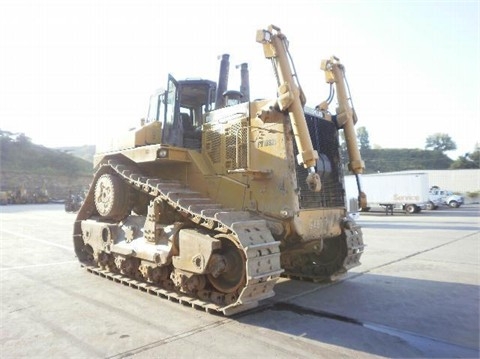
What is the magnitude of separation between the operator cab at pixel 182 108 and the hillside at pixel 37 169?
48086 mm

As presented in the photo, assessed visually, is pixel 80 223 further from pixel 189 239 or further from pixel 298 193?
Result: pixel 298 193

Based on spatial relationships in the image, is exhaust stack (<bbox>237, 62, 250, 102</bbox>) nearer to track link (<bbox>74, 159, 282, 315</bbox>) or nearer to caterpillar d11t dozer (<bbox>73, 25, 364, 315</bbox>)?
caterpillar d11t dozer (<bbox>73, 25, 364, 315</bbox>)

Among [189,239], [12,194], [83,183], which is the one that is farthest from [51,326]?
[83,183]

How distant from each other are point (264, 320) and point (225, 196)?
233 cm

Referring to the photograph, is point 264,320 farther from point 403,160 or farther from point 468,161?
point 403,160

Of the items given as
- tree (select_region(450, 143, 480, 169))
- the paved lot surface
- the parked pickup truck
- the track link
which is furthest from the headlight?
tree (select_region(450, 143, 480, 169))

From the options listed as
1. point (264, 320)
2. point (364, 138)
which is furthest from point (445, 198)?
point (364, 138)

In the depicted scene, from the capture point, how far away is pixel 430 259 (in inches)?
392

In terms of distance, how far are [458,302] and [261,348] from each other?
12.6 feet

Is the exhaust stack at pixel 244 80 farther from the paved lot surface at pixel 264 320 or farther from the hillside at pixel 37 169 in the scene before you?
the hillside at pixel 37 169

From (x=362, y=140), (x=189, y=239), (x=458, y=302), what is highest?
(x=362, y=140)

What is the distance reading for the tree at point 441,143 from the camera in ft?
323

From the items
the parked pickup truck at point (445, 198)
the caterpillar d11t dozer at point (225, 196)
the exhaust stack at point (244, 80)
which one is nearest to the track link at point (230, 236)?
the caterpillar d11t dozer at point (225, 196)

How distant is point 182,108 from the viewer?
8195 mm
